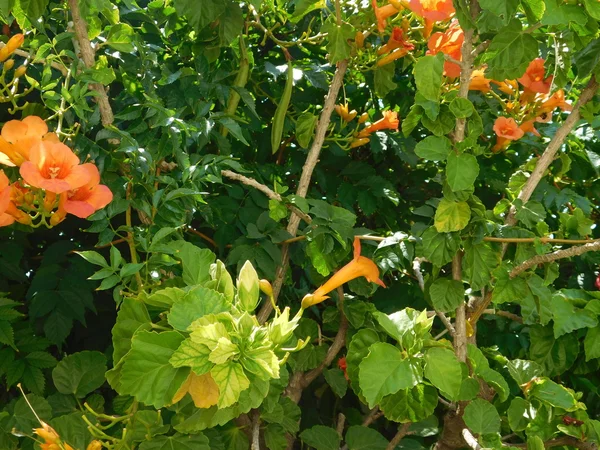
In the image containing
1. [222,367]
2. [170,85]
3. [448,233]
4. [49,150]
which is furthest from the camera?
[170,85]

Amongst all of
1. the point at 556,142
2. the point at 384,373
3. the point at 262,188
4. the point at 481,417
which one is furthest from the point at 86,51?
the point at 481,417

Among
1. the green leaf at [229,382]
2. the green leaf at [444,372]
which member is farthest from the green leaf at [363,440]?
the green leaf at [229,382]

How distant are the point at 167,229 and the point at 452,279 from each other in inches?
26.0

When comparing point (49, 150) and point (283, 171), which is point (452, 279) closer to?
point (283, 171)

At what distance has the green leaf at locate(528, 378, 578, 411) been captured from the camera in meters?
1.55

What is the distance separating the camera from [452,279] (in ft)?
5.32

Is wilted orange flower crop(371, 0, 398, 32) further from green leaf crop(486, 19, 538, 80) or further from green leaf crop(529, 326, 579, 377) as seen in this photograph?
green leaf crop(529, 326, 579, 377)

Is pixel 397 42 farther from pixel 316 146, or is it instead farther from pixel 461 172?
pixel 461 172

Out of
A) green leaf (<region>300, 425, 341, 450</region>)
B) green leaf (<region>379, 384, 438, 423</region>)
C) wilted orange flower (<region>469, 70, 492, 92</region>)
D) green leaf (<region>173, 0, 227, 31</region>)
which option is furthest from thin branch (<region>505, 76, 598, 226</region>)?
green leaf (<region>173, 0, 227, 31</region>)

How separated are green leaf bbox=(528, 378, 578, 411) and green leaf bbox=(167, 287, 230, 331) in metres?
0.84

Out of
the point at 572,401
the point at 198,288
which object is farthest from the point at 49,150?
the point at 572,401

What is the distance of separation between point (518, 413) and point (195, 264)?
0.82 meters

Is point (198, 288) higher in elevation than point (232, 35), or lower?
lower

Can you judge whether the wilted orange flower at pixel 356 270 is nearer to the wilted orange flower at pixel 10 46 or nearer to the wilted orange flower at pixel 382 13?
the wilted orange flower at pixel 382 13
